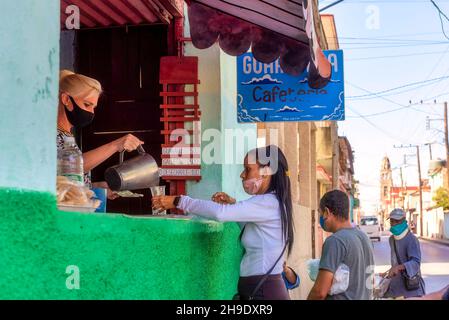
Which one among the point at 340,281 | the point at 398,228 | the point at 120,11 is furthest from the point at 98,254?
the point at 398,228

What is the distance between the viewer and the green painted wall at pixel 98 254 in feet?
7.40

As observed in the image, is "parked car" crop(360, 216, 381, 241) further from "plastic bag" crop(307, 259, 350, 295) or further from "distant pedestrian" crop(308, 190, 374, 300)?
"plastic bag" crop(307, 259, 350, 295)

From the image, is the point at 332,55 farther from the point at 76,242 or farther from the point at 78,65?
the point at 76,242

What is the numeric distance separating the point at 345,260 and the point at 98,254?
1.30m

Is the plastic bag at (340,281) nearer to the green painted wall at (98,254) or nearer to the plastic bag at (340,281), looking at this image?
the plastic bag at (340,281)

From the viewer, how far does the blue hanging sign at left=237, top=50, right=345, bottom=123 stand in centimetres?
562

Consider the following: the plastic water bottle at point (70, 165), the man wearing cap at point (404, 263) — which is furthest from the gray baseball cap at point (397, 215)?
the plastic water bottle at point (70, 165)

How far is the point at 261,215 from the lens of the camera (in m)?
3.40

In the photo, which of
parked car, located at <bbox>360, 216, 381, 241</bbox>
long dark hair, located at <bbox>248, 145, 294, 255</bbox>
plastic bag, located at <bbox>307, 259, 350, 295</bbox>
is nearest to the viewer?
plastic bag, located at <bbox>307, 259, 350, 295</bbox>

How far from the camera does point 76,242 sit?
2.59 m

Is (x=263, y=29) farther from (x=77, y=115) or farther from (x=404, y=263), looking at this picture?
(x=404, y=263)

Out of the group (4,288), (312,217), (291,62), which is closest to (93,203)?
(4,288)

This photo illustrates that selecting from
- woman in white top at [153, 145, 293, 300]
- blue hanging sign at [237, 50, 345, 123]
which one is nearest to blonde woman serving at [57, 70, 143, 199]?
woman in white top at [153, 145, 293, 300]
